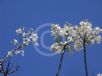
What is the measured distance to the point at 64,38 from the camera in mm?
15047

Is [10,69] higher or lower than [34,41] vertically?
lower

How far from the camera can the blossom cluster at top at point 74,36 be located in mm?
14719

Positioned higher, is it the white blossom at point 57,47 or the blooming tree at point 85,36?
the blooming tree at point 85,36

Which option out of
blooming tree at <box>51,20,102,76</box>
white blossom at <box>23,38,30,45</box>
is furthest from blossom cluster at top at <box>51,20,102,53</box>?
white blossom at <box>23,38,30,45</box>

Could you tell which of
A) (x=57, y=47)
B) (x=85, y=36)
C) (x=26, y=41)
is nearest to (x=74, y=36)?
(x=85, y=36)

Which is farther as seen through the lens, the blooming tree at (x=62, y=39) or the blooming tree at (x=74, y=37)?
the blooming tree at (x=62, y=39)

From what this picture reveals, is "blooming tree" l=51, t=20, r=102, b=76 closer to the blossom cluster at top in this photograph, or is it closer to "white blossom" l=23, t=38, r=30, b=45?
the blossom cluster at top

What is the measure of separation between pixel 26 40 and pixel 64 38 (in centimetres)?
151

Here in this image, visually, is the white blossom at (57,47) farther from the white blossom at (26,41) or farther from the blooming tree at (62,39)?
the white blossom at (26,41)

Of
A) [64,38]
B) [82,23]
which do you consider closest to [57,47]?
[64,38]

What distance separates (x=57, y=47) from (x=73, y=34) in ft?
2.80

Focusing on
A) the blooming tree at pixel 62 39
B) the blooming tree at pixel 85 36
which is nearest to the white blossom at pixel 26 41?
the blooming tree at pixel 62 39

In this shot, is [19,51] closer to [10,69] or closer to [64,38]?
[10,69]

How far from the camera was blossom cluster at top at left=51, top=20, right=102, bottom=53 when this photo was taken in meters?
14.7
